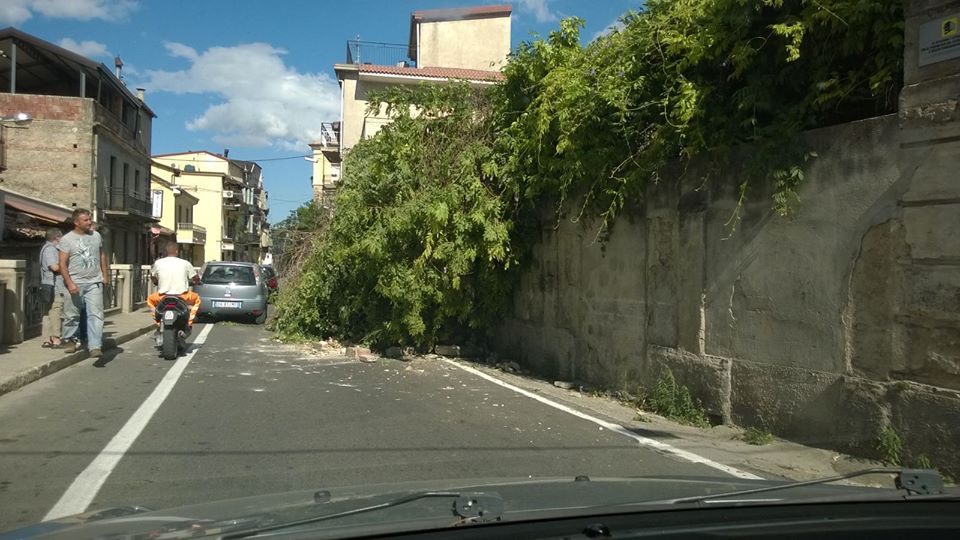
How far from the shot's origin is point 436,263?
39.3 feet

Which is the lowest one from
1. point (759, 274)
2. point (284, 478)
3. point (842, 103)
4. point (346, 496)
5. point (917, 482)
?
point (284, 478)

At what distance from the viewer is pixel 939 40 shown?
5.80 metres

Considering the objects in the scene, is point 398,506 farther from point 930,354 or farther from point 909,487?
→ point 930,354

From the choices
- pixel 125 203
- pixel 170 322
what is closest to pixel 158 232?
pixel 125 203

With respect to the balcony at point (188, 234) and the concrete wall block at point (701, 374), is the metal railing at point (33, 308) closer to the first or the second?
the concrete wall block at point (701, 374)

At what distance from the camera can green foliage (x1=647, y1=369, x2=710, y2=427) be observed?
790 centimetres

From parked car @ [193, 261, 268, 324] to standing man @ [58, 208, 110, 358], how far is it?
27.1 feet

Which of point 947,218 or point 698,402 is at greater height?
point 947,218

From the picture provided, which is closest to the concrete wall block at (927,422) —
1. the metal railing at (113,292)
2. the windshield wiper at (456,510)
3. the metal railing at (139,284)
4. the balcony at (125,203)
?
the windshield wiper at (456,510)

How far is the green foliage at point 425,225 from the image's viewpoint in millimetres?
11391

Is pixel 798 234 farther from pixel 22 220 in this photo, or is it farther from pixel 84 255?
pixel 22 220

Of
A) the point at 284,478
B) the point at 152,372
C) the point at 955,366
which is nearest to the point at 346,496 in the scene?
the point at 284,478

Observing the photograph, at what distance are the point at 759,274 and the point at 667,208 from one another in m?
1.58

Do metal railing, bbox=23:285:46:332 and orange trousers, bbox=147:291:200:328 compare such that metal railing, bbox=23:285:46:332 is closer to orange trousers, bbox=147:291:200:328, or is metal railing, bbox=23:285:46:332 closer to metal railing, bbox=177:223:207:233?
orange trousers, bbox=147:291:200:328
